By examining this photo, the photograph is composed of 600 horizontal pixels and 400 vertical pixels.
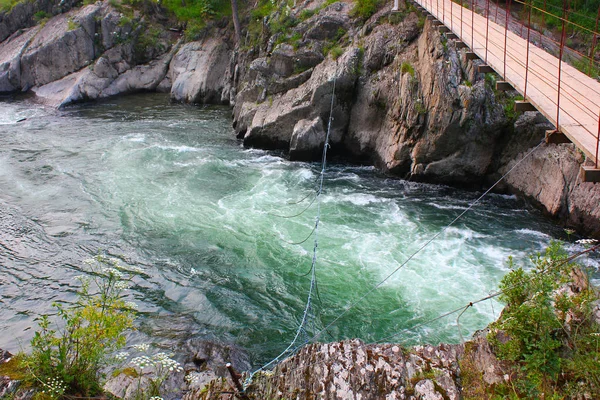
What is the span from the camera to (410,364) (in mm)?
4719

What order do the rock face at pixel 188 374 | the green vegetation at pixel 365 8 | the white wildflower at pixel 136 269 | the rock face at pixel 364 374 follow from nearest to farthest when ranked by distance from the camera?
the rock face at pixel 364 374 → the rock face at pixel 188 374 → the white wildflower at pixel 136 269 → the green vegetation at pixel 365 8

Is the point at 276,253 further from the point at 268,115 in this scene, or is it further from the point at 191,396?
the point at 268,115

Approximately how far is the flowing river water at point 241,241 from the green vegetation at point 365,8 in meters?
4.98

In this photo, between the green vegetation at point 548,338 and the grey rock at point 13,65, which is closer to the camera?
the green vegetation at point 548,338

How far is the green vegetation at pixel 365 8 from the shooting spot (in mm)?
14545

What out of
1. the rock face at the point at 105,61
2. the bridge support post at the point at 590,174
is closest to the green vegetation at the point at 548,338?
the bridge support post at the point at 590,174

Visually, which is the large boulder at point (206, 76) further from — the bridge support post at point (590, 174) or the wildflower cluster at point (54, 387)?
the bridge support post at point (590, 174)

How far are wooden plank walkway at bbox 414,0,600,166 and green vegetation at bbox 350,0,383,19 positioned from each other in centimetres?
473

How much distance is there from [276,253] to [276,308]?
170cm

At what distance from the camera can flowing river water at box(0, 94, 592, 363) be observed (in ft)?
24.0

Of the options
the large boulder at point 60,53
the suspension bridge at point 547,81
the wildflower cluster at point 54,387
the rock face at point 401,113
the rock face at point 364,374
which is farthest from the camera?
the large boulder at point 60,53

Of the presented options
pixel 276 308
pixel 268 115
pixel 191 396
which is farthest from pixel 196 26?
pixel 191 396

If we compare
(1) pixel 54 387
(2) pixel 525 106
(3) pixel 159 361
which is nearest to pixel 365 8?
(2) pixel 525 106

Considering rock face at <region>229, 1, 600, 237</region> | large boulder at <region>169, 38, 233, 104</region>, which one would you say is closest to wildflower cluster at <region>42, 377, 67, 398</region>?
rock face at <region>229, 1, 600, 237</region>
